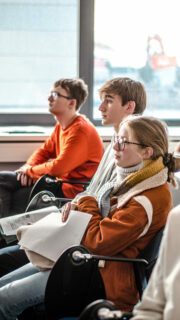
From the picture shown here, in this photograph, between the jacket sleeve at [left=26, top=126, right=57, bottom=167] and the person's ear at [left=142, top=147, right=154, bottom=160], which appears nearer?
the person's ear at [left=142, top=147, right=154, bottom=160]

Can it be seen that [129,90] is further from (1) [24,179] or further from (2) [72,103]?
(1) [24,179]

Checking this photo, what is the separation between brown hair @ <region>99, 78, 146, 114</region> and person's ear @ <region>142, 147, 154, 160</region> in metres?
0.60

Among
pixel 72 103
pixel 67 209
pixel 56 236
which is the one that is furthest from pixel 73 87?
pixel 56 236

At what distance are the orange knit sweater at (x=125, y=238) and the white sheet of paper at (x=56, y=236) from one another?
0.06m

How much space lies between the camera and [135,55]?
4.11 m

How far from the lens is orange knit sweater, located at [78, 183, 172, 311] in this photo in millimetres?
1687

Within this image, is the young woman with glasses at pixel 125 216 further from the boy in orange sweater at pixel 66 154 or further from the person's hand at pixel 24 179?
the person's hand at pixel 24 179

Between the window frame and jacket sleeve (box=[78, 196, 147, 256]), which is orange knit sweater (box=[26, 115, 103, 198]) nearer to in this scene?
the window frame

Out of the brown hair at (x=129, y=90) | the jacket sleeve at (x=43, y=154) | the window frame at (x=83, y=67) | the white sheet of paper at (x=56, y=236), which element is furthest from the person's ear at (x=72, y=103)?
the white sheet of paper at (x=56, y=236)

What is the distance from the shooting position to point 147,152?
1817 mm

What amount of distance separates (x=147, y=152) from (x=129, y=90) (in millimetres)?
631

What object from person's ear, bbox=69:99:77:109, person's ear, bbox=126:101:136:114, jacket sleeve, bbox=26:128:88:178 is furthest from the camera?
person's ear, bbox=69:99:77:109

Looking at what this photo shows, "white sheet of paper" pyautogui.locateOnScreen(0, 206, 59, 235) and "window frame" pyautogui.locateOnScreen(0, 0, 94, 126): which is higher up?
"window frame" pyautogui.locateOnScreen(0, 0, 94, 126)

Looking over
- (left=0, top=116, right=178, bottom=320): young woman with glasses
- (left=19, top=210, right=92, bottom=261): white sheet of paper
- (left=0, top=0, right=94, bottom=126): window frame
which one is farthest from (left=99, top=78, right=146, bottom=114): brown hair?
(left=0, top=0, right=94, bottom=126): window frame
